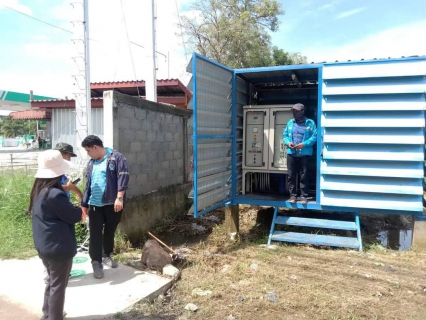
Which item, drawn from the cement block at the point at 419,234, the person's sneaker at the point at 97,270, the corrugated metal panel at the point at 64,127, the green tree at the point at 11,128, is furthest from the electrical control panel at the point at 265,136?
the green tree at the point at 11,128

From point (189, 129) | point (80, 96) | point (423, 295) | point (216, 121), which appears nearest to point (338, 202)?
point (423, 295)

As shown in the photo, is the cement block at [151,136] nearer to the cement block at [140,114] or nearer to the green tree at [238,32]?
the cement block at [140,114]

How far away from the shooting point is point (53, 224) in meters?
2.65

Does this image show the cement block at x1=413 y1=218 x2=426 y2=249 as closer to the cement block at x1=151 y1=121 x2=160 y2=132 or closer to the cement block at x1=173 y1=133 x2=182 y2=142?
the cement block at x1=151 y1=121 x2=160 y2=132

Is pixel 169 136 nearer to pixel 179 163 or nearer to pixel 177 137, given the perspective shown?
pixel 177 137

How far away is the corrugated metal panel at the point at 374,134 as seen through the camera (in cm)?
485

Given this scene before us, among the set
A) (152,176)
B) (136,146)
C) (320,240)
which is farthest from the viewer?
(152,176)

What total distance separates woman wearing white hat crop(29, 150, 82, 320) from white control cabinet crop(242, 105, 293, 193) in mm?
4133

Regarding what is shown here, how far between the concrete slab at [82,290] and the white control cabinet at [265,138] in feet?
10.4

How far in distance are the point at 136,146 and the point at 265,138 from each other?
2.32 m

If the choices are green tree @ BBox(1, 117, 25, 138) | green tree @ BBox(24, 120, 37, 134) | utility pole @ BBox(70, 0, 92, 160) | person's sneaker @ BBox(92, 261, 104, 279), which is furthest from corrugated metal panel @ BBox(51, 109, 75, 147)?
green tree @ BBox(1, 117, 25, 138)

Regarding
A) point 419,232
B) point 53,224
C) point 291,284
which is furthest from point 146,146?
point 419,232

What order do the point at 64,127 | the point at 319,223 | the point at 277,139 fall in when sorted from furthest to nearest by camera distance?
the point at 64,127
the point at 277,139
the point at 319,223

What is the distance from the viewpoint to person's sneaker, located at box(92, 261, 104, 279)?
3869 mm
